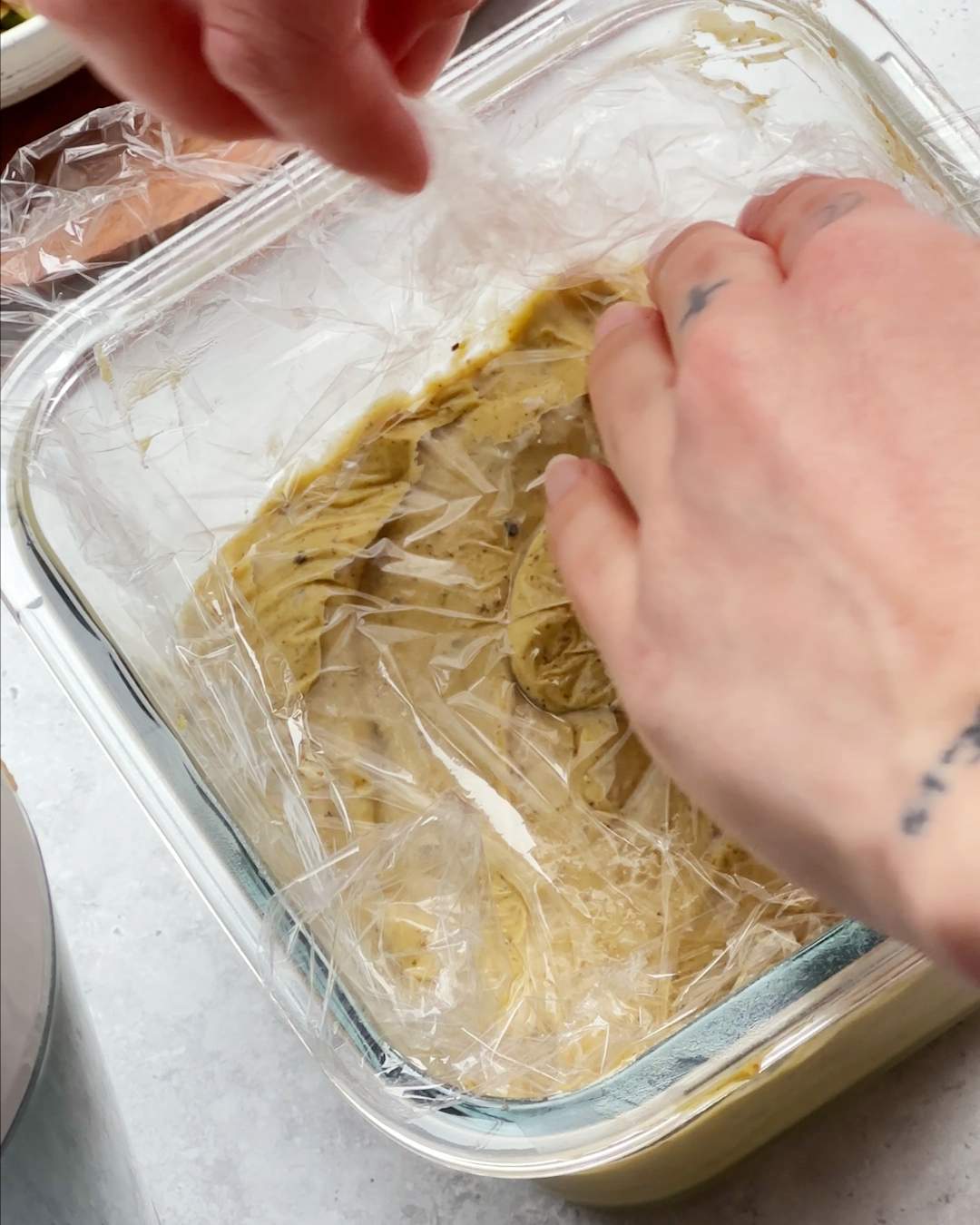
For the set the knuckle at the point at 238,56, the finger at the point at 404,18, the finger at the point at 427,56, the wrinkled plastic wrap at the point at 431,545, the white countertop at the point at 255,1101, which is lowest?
the white countertop at the point at 255,1101

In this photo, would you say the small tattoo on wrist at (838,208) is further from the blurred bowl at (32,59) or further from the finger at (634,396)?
the blurred bowl at (32,59)

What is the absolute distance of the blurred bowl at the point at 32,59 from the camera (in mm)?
754

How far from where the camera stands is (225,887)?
20.4 inches

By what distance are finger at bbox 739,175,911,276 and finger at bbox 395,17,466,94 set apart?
0.52ft

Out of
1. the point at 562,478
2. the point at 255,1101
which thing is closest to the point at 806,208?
the point at 562,478

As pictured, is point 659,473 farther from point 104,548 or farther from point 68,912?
point 68,912

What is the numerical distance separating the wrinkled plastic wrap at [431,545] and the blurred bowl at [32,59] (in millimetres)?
222

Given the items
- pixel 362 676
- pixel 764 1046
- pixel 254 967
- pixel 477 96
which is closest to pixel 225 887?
pixel 254 967

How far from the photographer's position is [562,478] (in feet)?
1.68

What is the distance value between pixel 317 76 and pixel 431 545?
28 cm

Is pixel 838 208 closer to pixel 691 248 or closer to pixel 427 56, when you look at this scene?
pixel 691 248

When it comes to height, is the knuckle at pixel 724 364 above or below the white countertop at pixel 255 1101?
above

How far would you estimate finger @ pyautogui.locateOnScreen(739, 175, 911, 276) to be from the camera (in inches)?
17.9

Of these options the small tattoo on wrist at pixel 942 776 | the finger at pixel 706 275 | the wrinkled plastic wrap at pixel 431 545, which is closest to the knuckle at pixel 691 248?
the finger at pixel 706 275
